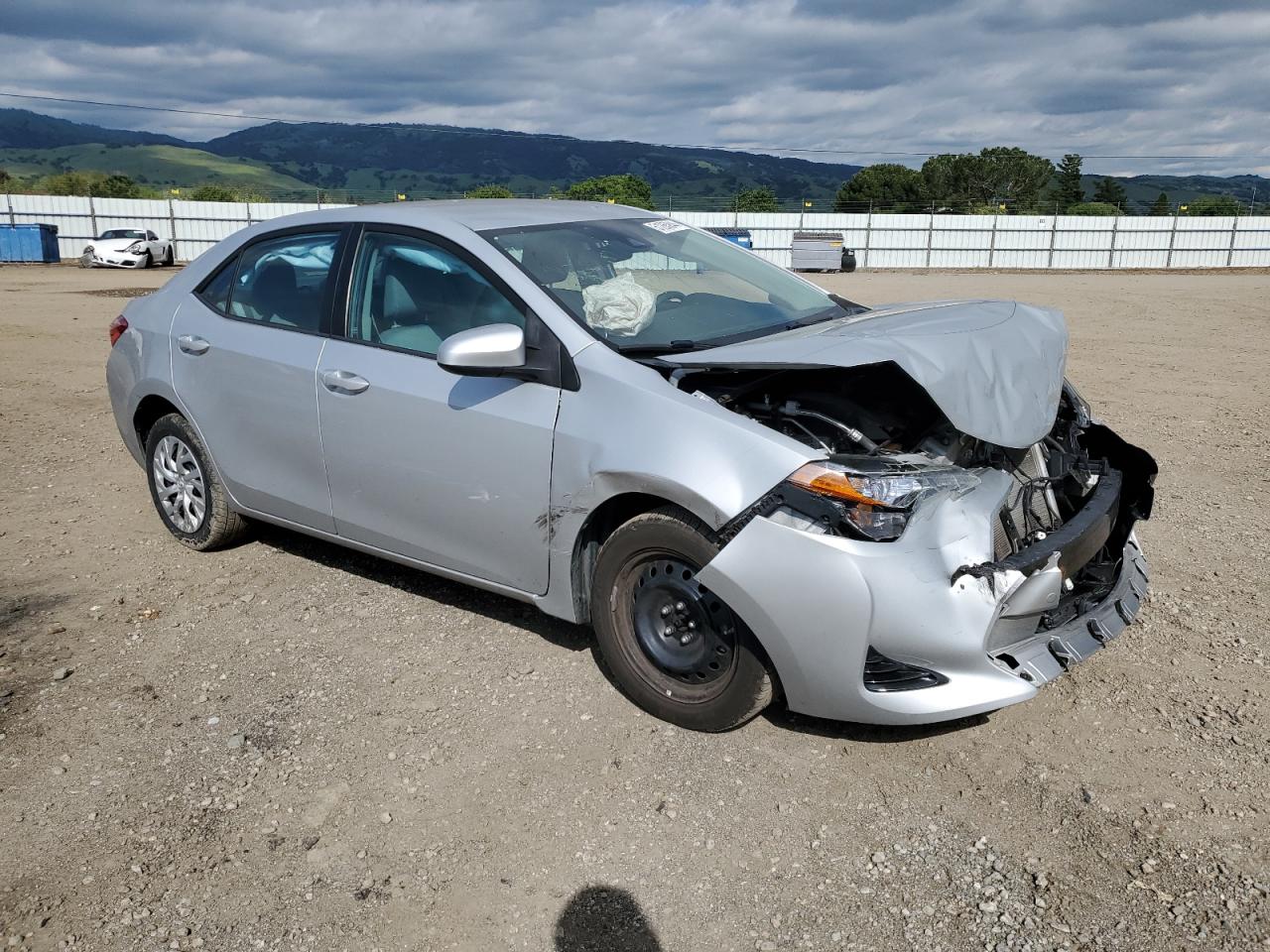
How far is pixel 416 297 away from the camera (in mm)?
4273

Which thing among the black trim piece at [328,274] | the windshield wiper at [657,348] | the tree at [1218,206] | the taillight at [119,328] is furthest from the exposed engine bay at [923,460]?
the tree at [1218,206]

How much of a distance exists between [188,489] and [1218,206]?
184ft

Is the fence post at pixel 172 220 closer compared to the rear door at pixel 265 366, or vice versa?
the rear door at pixel 265 366

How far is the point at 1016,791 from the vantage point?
3.30 m

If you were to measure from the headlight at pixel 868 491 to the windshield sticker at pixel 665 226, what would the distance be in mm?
2009

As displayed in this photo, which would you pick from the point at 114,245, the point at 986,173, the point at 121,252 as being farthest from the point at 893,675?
the point at 986,173

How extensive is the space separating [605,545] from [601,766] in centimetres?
74

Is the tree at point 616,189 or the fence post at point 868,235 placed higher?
the tree at point 616,189

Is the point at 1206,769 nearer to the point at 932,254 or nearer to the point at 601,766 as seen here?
the point at 601,766

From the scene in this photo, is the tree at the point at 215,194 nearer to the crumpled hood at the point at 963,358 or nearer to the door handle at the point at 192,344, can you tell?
the door handle at the point at 192,344

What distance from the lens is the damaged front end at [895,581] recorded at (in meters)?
3.12

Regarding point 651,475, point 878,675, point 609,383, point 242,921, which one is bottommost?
point 242,921

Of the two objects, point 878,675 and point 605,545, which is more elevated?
point 605,545

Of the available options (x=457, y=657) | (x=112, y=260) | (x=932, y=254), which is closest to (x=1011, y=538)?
(x=457, y=657)
